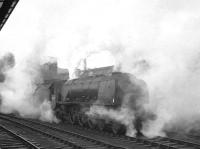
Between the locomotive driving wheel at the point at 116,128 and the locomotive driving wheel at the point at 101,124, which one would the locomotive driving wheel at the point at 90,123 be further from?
the locomotive driving wheel at the point at 116,128

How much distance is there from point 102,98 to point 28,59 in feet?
61.8

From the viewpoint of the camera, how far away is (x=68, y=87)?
60.1ft

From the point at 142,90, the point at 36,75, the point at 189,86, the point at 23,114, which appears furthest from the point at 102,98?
the point at 36,75

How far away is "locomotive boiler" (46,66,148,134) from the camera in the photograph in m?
12.6

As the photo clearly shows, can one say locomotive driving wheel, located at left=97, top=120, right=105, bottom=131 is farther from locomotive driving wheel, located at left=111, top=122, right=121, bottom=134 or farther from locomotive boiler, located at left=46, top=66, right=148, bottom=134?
locomotive driving wheel, located at left=111, top=122, right=121, bottom=134

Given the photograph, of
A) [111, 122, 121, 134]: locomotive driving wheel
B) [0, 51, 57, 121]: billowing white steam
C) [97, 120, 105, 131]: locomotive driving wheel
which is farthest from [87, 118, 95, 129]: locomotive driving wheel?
[0, 51, 57, 121]: billowing white steam

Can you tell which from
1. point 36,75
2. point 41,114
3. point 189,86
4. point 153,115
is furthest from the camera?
point 36,75

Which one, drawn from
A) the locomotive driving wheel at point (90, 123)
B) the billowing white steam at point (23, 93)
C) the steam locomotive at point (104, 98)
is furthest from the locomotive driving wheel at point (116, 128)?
the billowing white steam at point (23, 93)

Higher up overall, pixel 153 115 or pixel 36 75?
pixel 36 75

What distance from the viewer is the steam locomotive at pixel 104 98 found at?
41.3 ft

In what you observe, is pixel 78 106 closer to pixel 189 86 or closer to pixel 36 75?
pixel 189 86

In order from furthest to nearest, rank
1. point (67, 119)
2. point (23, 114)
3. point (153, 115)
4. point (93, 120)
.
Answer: point (23, 114) < point (67, 119) < point (93, 120) < point (153, 115)

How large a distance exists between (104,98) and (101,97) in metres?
0.34

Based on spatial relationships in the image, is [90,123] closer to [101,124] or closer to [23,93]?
[101,124]
